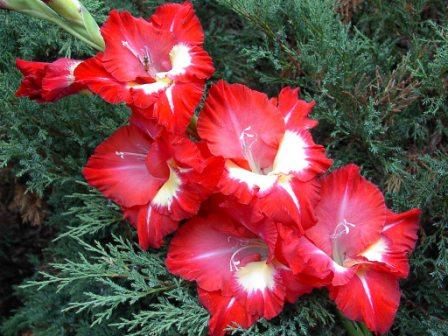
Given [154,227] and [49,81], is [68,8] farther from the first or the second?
[154,227]

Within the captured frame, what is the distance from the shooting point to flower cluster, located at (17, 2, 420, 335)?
3.58ft

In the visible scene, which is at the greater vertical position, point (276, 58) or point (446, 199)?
point (276, 58)

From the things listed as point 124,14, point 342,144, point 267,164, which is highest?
point 124,14

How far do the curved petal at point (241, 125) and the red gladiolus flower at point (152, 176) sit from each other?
0.04m

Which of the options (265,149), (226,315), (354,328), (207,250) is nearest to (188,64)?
(265,149)

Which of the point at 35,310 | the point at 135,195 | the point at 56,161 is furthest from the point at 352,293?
the point at 35,310

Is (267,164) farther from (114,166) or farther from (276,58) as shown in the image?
(276,58)

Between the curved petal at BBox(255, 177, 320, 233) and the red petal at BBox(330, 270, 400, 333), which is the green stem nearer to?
the red petal at BBox(330, 270, 400, 333)

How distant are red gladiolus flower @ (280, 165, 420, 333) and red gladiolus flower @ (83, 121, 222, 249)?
17cm

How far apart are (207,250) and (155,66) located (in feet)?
1.17

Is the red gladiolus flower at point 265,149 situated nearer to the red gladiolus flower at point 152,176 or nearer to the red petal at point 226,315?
the red gladiolus flower at point 152,176

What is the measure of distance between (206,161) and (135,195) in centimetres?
17

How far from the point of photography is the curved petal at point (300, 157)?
1.10 metres

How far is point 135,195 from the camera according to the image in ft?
3.86
